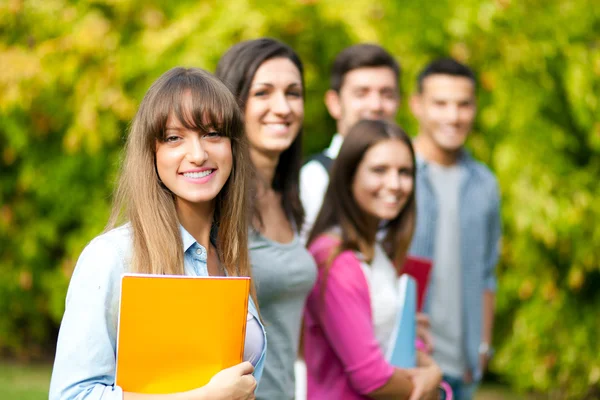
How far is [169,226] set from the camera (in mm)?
2045

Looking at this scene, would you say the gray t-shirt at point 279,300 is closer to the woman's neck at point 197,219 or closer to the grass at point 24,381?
the woman's neck at point 197,219

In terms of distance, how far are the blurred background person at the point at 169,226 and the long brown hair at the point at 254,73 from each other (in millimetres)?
631

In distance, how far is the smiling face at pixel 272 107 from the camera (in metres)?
2.99

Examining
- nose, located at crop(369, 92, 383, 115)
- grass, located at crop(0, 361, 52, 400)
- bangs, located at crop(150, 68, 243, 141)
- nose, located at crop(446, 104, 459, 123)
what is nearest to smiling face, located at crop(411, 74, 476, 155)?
nose, located at crop(446, 104, 459, 123)

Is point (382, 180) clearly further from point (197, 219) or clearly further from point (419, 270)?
point (197, 219)

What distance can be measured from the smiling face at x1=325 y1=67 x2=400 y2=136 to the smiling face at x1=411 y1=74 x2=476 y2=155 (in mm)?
321

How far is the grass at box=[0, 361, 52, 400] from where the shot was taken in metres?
6.56

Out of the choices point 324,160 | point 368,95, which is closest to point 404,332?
point 324,160

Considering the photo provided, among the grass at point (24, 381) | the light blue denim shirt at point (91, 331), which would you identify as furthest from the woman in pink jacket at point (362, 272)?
the grass at point (24, 381)

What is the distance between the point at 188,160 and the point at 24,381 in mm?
5695

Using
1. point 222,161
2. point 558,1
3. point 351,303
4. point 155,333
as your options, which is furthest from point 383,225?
point 558,1

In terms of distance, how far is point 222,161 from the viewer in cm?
216

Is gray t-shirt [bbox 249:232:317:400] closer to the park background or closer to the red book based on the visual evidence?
the red book

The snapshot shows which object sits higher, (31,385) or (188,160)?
(188,160)
